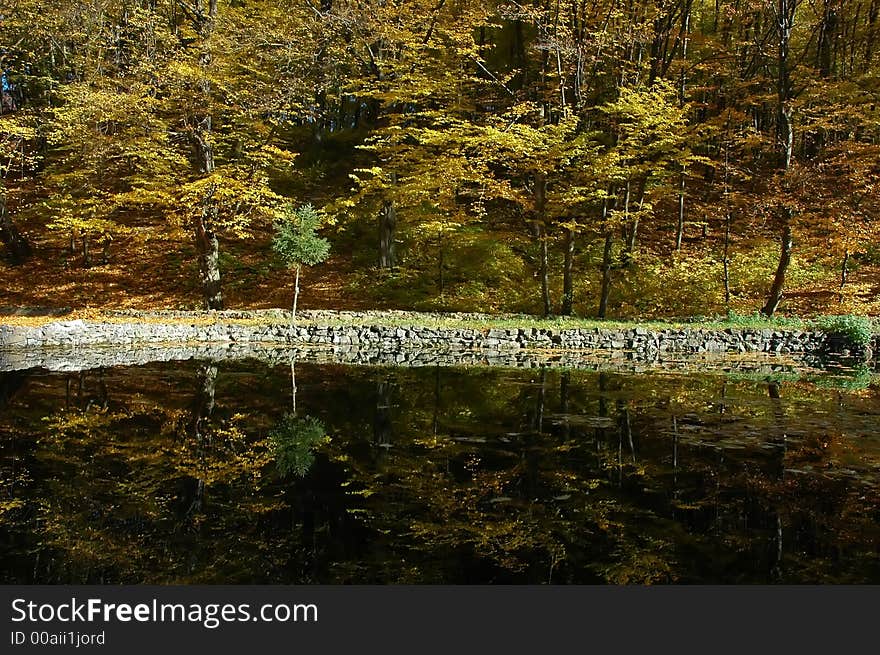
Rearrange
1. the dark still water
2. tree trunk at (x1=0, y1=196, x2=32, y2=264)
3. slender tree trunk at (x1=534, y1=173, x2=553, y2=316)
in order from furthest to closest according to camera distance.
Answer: tree trunk at (x1=0, y1=196, x2=32, y2=264) < slender tree trunk at (x1=534, y1=173, x2=553, y2=316) < the dark still water

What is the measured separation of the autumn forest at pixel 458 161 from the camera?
813 inches

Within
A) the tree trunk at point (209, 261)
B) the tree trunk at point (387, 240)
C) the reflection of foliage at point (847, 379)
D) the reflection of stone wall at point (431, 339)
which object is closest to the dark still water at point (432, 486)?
the reflection of foliage at point (847, 379)

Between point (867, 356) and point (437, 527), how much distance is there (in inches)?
637

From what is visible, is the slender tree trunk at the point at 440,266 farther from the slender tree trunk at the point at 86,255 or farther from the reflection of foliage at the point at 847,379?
the slender tree trunk at the point at 86,255

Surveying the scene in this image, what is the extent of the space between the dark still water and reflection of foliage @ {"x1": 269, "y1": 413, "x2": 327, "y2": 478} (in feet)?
0.13

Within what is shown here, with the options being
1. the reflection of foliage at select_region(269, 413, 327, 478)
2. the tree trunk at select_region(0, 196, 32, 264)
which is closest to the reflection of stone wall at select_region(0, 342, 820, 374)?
the reflection of foliage at select_region(269, 413, 327, 478)

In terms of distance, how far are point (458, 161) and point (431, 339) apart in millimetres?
5989

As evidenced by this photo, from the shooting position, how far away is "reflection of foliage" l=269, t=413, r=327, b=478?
23.6ft

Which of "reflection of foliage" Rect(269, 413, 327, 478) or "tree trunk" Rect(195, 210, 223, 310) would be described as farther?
"tree trunk" Rect(195, 210, 223, 310)

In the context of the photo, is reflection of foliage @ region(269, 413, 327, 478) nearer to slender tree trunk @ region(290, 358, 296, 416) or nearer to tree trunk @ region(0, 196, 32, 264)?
slender tree trunk @ region(290, 358, 296, 416)

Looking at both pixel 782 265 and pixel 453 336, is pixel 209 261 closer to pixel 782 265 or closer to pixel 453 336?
pixel 453 336

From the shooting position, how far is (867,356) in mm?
17625

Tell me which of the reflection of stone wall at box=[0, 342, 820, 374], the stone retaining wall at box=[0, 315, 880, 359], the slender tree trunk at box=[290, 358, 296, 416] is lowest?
the slender tree trunk at box=[290, 358, 296, 416]

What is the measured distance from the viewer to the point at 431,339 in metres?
18.2
